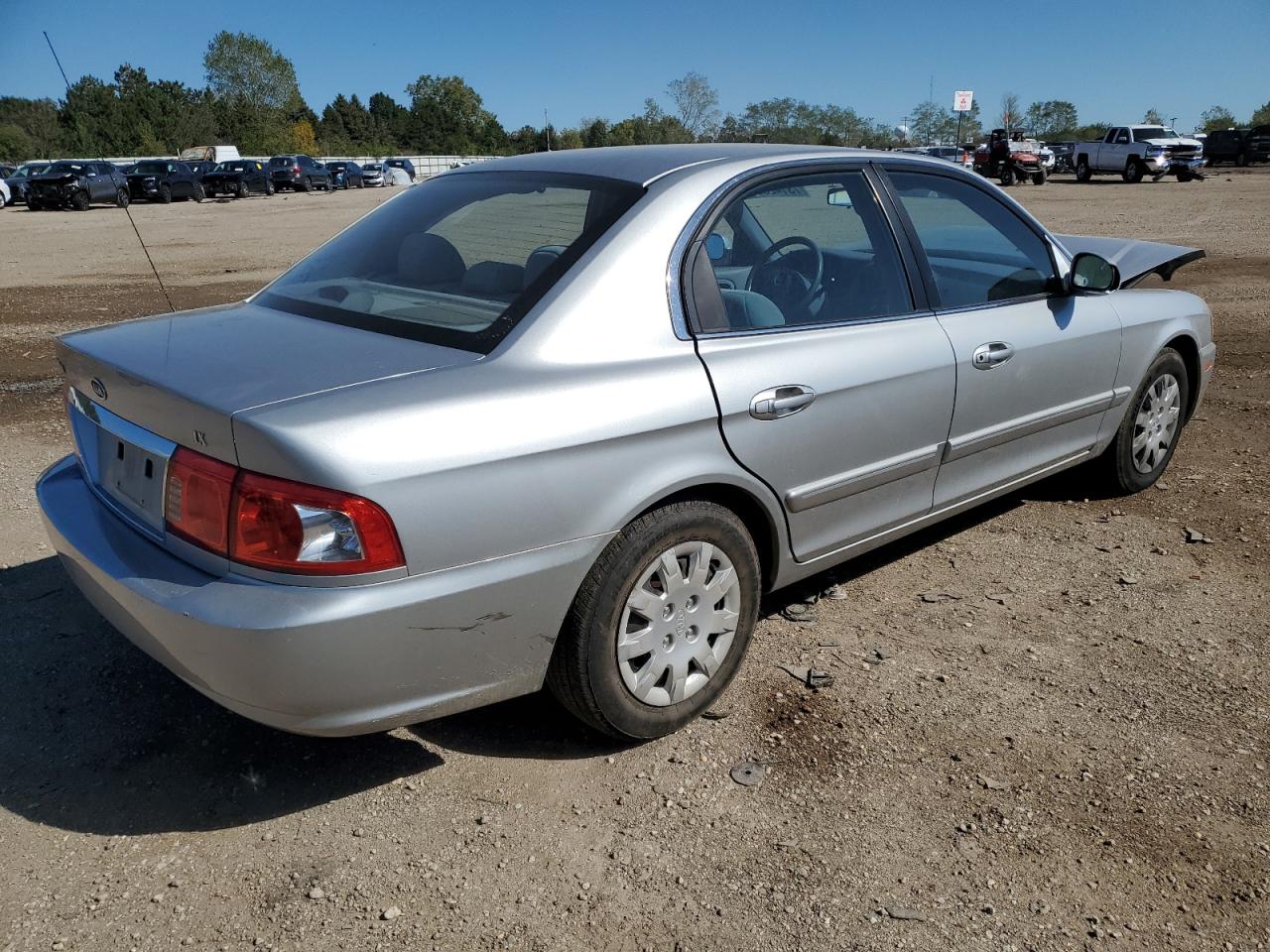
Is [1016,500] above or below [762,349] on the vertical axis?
below

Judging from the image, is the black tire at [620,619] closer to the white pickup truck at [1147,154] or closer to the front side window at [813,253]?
the front side window at [813,253]

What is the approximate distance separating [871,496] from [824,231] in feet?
3.06

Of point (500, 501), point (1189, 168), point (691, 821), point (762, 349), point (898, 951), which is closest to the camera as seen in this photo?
Answer: point (898, 951)

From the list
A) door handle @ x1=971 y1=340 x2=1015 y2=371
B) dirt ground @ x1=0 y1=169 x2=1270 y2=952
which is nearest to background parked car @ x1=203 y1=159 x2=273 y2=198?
dirt ground @ x1=0 y1=169 x2=1270 y2=952

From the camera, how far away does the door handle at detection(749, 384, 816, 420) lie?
2.92 metres

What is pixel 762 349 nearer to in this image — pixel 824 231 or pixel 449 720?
pixel 824 231

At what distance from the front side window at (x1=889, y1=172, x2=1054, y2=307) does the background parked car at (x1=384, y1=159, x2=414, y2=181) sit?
175ft

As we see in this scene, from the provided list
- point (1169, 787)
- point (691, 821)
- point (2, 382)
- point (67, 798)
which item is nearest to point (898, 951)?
point (691, 821)

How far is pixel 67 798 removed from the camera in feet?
8.95

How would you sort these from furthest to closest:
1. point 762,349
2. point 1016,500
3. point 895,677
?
point 1016,500 < point 895,677 < point 762,349

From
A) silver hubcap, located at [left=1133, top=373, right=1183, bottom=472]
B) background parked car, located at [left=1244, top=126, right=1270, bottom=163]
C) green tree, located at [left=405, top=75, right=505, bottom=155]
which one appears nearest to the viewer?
silver hubcap, located at [left=1133, top=373, right=1183, bottom=472]

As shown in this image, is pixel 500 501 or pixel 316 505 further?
pixel 500 501

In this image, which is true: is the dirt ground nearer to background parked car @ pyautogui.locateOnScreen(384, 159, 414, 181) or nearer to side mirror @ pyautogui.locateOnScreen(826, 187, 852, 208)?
side mirror @ pyautogui.locateOnScreen(826, 187, 852, 208)

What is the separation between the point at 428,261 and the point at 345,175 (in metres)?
49.8
